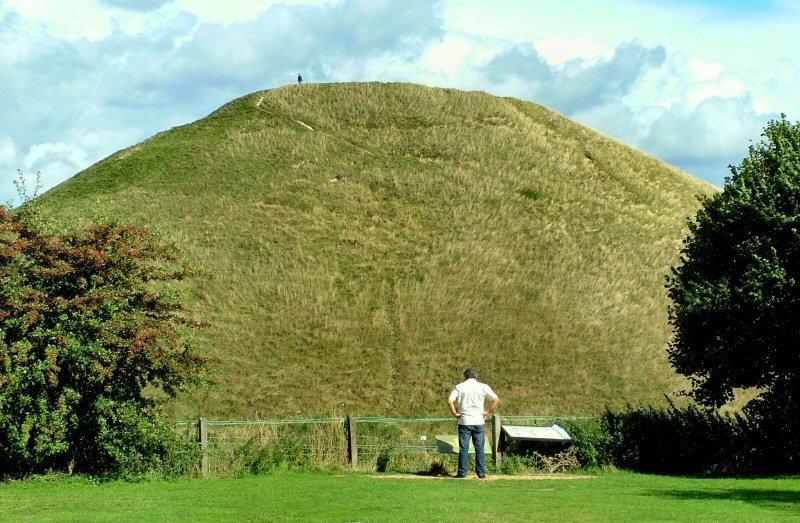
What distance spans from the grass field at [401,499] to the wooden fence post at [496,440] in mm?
2852

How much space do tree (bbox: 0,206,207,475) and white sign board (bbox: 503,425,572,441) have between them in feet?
26.8

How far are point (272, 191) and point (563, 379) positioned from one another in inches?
1142

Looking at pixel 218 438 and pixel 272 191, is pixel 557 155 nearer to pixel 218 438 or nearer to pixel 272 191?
pixel 272 191

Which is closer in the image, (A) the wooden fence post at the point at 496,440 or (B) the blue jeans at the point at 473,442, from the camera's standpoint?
(B) the blue jeans at the point at 473,442

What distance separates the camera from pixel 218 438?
2584 centimetres

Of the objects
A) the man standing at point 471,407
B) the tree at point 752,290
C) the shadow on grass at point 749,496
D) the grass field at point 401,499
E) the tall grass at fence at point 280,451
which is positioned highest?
the tree at point 752,290

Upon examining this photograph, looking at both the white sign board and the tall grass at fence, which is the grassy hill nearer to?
the tall grass at fence

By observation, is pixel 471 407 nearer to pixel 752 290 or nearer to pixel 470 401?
pixel 470 401

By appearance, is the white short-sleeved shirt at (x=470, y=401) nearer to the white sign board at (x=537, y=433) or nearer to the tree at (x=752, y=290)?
the white sign board at (x=537, y=433)

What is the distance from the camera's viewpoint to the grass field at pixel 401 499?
588 inches

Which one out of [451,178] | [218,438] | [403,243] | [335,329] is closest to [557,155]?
[451,178]

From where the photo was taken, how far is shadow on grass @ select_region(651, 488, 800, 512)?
54.7 feet

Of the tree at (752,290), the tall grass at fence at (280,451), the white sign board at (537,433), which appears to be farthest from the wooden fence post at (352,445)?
the tree at (752,290)

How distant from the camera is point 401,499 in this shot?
1719 cm
